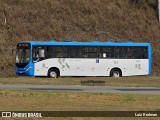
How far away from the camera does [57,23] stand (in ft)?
164

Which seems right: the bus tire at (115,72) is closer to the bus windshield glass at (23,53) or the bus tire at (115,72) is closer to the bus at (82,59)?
the bus at (82,59)

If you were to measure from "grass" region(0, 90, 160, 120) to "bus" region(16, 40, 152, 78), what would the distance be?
678 inches

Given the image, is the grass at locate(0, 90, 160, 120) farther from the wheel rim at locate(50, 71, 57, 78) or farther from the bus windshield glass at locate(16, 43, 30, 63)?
the wheel rim at locate(50, 71, 57, 78)

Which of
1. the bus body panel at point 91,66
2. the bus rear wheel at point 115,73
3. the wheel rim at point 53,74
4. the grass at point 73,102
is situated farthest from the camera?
the bus rear wheel at point 115,73

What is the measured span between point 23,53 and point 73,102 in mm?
21101

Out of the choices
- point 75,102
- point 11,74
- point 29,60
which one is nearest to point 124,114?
point 75,102

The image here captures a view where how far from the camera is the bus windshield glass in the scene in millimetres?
39469

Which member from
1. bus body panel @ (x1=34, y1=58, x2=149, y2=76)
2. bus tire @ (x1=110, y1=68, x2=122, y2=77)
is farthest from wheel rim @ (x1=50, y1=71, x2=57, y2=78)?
bus tire @ (x1=110, y1=68, x2=122, y2=77)

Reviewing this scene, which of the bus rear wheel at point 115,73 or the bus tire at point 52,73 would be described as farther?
the bus rear wheel at point 115,73

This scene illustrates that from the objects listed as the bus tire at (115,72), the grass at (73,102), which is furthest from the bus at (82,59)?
the grass at (73,102)

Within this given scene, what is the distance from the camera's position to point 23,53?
130ft

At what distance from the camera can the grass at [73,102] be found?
17078 mm

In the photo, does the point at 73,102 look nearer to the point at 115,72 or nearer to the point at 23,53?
the point at 23,53

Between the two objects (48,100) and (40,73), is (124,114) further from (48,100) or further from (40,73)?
(40,73)
